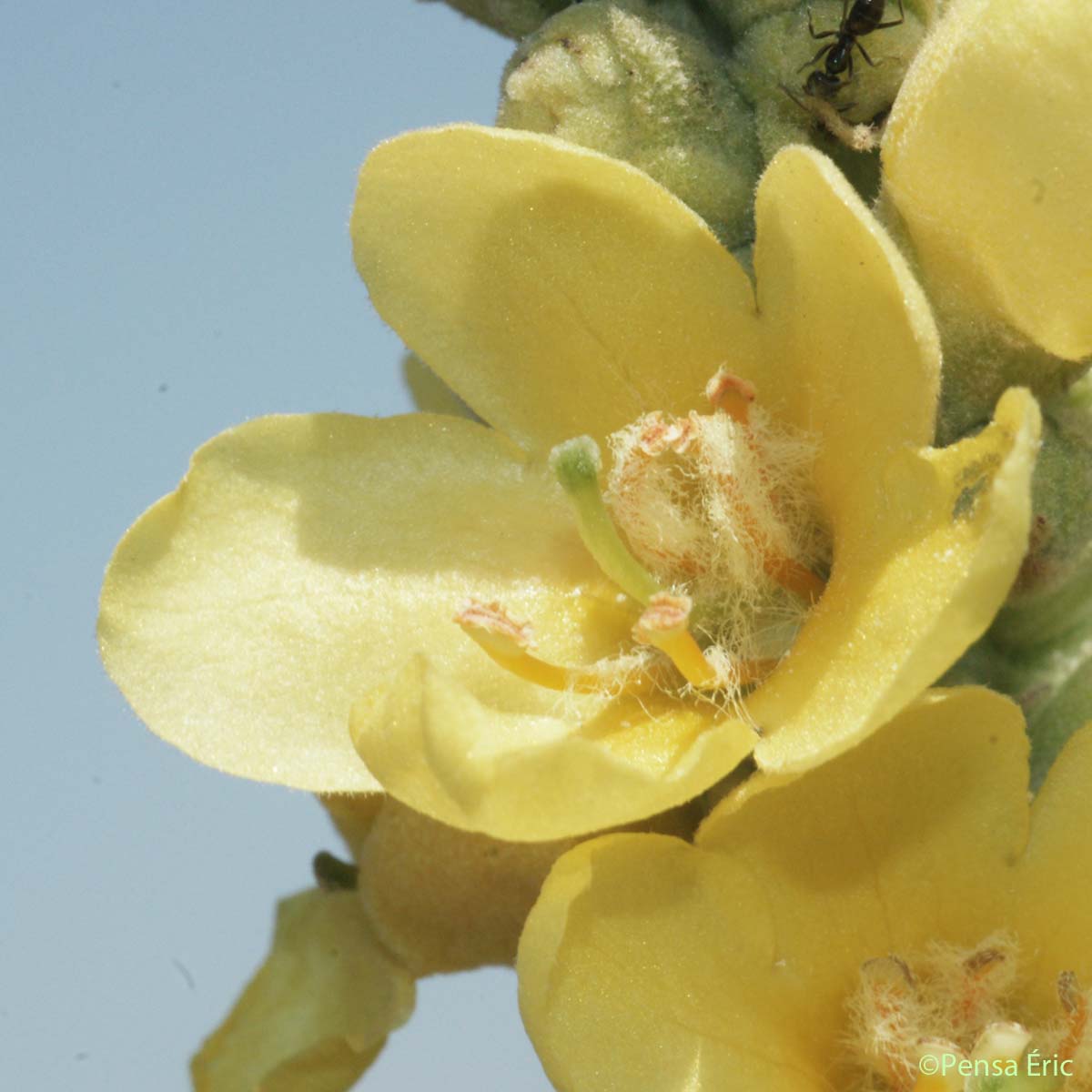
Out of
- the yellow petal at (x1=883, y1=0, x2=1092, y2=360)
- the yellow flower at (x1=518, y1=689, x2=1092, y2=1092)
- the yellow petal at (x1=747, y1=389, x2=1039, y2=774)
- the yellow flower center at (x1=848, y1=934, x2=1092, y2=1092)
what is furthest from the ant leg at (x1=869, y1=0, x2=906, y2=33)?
the yellow flower center at (x1=848, y1=934, x2=1092, y2=1092)

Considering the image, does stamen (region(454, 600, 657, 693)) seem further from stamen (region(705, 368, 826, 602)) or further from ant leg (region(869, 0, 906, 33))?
ant leg (region(869, 0, 906, 33))

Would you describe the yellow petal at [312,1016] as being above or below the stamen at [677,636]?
below

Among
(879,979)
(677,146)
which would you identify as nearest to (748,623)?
(879,979)

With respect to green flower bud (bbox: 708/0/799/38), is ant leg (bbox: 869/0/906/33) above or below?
below

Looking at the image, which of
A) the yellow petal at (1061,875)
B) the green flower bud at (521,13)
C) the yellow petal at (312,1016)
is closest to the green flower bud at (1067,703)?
the yellow petal at (1061,875)

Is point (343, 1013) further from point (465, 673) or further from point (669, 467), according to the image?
point (669, 467)

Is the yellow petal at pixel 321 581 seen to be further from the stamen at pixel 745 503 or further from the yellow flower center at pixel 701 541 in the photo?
the stamen at pixel 745 503

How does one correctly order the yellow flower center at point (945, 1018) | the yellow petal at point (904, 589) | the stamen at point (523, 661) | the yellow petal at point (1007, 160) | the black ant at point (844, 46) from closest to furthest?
1. the yellow petal at point (904, 589)
2. the yellow petal at point (1007, 160)
3. the yellow flower center at point (945, 1018)
4. the stamen at point (523, 661)
5. the black ant at point (844, 46)
